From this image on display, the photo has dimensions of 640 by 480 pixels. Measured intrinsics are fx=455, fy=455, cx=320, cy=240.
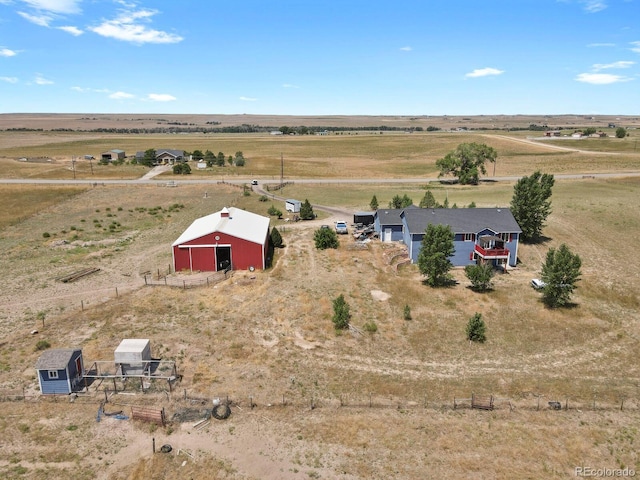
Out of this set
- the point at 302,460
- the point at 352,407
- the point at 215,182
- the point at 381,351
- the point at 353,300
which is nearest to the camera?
Result: the point at 302,460

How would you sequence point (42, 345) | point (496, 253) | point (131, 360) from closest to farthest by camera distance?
point (131, 360) → point (42, 345) → point (496, 253)

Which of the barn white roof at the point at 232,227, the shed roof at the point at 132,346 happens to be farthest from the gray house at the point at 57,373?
the barn white roof at the point at 232,227

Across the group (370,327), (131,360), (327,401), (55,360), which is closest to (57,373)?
(55,360)

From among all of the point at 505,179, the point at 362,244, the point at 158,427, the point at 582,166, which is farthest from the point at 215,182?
the point at 582,166

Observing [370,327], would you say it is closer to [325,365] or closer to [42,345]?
[325,365]

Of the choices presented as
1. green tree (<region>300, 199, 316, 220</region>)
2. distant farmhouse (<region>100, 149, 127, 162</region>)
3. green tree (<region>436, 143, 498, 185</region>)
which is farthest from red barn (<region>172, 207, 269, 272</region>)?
distant farmhouse (<region>100, 149, 127, 162</region>)

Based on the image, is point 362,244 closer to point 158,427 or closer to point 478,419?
point 478,419
